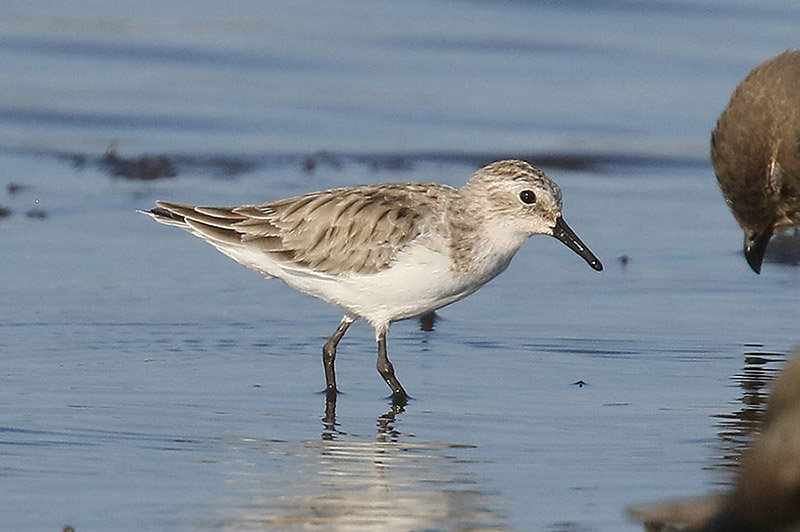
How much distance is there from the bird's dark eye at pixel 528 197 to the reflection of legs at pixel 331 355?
914 mm

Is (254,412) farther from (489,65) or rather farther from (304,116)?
(489,65)

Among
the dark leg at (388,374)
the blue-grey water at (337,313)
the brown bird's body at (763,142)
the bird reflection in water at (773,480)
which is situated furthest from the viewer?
the dark leg at (388,374)

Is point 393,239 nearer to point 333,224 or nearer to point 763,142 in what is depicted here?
point 333,224

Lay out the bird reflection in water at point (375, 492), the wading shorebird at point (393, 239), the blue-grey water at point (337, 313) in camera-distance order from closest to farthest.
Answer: the bird reflection in water at point (375, 492)
the blue-grey water at point (337, 313)
the wading shorebird at point (393, 239)

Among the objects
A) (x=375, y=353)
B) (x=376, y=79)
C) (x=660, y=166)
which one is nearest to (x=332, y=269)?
(x=375, y=353)

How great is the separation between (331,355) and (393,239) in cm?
56

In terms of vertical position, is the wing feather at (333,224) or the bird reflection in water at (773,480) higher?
the wing feather at (333,224)

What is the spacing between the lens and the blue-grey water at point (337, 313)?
593 cm

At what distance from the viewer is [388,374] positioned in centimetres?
728

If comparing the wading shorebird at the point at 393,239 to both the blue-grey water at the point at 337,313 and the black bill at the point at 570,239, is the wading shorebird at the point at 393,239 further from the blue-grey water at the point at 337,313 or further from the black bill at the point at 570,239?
the blue-grey water at the point at 337,313

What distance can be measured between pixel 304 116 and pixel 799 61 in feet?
23.9

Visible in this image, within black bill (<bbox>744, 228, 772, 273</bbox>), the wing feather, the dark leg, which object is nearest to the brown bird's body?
black bill (<bbox>744, 228, 772, 273</bbox>)

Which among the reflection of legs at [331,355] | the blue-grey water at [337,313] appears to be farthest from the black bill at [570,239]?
the reflection of legs at [331,355]

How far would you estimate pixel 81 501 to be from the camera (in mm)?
5543
